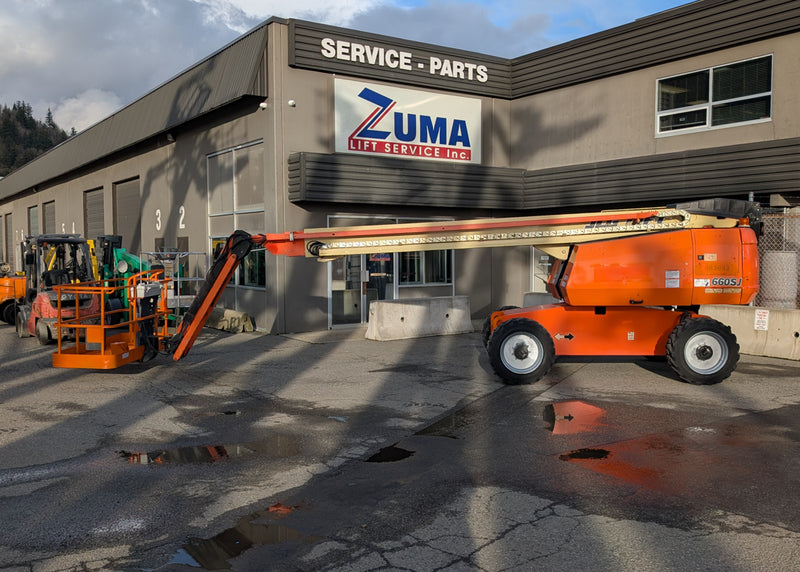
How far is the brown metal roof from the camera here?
16516 millimetres

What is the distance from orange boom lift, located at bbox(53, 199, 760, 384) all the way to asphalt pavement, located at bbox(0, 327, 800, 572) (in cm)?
55

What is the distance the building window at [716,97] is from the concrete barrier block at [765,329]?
4684mm

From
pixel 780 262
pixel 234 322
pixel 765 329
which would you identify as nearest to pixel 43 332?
pixel 234 322

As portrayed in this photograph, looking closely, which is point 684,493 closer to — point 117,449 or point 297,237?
point 117,449

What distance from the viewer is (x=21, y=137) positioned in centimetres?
12225

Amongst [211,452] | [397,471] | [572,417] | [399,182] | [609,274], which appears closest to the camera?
[397,471]

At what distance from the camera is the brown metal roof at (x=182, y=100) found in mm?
16516

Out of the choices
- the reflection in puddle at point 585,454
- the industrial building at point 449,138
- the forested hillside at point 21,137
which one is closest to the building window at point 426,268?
the industrial building at point 449,138

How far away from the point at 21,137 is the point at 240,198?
122847mm

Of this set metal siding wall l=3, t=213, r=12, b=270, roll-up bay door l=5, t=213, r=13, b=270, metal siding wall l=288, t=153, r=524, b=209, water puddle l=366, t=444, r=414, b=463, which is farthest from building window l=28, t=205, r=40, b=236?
water puddle l=366, t=444, r=414, b=463

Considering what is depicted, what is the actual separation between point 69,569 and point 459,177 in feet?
50.9

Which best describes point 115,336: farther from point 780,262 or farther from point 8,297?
point 780,262

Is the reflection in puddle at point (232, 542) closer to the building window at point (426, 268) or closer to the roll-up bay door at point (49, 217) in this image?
the building window at point (426, 268)

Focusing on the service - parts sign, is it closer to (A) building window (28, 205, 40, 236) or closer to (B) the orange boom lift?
(B) the orange boom lift
